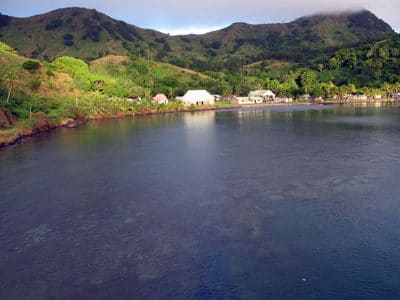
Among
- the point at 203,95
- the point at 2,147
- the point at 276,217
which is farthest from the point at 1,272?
the point at 203,95

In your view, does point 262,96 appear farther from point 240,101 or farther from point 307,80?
point 307,80

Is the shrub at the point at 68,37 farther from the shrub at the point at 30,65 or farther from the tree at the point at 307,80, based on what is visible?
the shrub at the point at 30,65

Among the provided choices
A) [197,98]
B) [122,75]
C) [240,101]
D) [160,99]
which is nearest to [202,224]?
[160,99]

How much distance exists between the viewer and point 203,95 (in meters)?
96.8

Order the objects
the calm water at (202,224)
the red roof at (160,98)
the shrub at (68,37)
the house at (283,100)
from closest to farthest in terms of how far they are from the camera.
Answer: the calm water at (202,224) < the red roof at (160,98) < the house at (283,100) < the shrub at (68,37)

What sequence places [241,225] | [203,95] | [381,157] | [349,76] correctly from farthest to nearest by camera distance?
[349,76] < [203,95] < [381,157] < [241,225]

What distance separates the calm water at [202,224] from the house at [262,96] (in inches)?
3300

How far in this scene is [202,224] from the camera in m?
17.5

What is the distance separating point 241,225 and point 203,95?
81613mm

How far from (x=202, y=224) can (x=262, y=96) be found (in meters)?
105

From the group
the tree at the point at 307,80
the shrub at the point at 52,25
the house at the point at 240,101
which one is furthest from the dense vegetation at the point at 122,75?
the house at the point at 240,101

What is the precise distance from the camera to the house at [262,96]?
117 meters

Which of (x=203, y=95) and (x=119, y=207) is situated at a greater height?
(x=203, y=95)

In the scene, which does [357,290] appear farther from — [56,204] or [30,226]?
[56,204]
